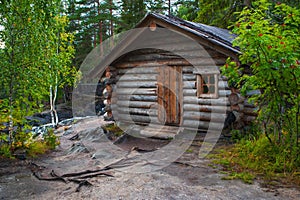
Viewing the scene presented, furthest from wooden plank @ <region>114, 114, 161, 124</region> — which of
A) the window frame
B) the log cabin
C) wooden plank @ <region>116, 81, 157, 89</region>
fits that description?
the window frame

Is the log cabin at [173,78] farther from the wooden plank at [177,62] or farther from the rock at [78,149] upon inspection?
the rock at [78,149]

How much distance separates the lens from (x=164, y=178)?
557 centimetres

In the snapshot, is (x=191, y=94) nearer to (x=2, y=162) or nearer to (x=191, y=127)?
(x=191, y=127)

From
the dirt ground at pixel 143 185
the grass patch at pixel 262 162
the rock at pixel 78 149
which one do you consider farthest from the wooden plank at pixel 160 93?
the grass patch at pixel 262 162

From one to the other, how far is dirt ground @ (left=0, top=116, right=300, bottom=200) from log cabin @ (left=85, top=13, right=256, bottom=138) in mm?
2563

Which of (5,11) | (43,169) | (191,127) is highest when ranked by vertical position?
(5,11)

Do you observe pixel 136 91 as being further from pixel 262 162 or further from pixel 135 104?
pixel 262 162

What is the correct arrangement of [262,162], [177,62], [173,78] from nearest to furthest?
[262,162]
[177,62]
[173,78]

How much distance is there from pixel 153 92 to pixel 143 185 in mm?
5431

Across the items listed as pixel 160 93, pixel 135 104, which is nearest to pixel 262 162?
pixel 160 93

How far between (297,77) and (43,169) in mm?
5892

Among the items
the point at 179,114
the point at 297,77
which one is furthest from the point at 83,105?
the point at 297,77

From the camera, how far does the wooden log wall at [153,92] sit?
29.3ft

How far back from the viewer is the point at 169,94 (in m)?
10.0
